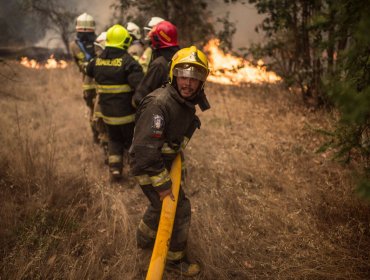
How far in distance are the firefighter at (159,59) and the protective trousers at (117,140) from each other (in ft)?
2.14

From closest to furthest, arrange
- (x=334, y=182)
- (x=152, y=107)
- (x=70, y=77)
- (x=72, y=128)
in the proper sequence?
1. (x=152, y=107)
2. (x=334, y=182)
3. (x=72, y=128)
4. (x=70, y=77)

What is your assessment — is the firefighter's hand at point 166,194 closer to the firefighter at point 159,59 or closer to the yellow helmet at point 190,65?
the yellow helmet at point 190,65

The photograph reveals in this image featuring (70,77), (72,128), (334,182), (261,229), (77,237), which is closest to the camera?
(77,237)

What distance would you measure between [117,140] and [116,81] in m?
0.96

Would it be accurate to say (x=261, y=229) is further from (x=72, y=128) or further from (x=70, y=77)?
(x=70, y=77)

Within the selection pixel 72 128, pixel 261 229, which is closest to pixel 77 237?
pixel 261 229

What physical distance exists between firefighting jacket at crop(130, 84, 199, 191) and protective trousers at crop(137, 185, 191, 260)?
187 mm

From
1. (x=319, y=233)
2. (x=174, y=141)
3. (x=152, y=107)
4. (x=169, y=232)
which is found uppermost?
(x=152, y=107)

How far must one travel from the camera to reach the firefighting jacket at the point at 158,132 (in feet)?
8.19

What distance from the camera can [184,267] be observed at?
3.08 meters

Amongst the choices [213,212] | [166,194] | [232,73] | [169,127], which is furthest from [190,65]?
[232,73]

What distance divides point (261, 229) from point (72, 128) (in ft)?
15.6

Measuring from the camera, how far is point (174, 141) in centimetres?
282

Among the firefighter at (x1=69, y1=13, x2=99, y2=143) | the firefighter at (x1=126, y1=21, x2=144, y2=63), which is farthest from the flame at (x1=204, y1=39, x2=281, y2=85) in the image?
the firefighter at (x1=69, y1=13, x2=99, y2=143)
